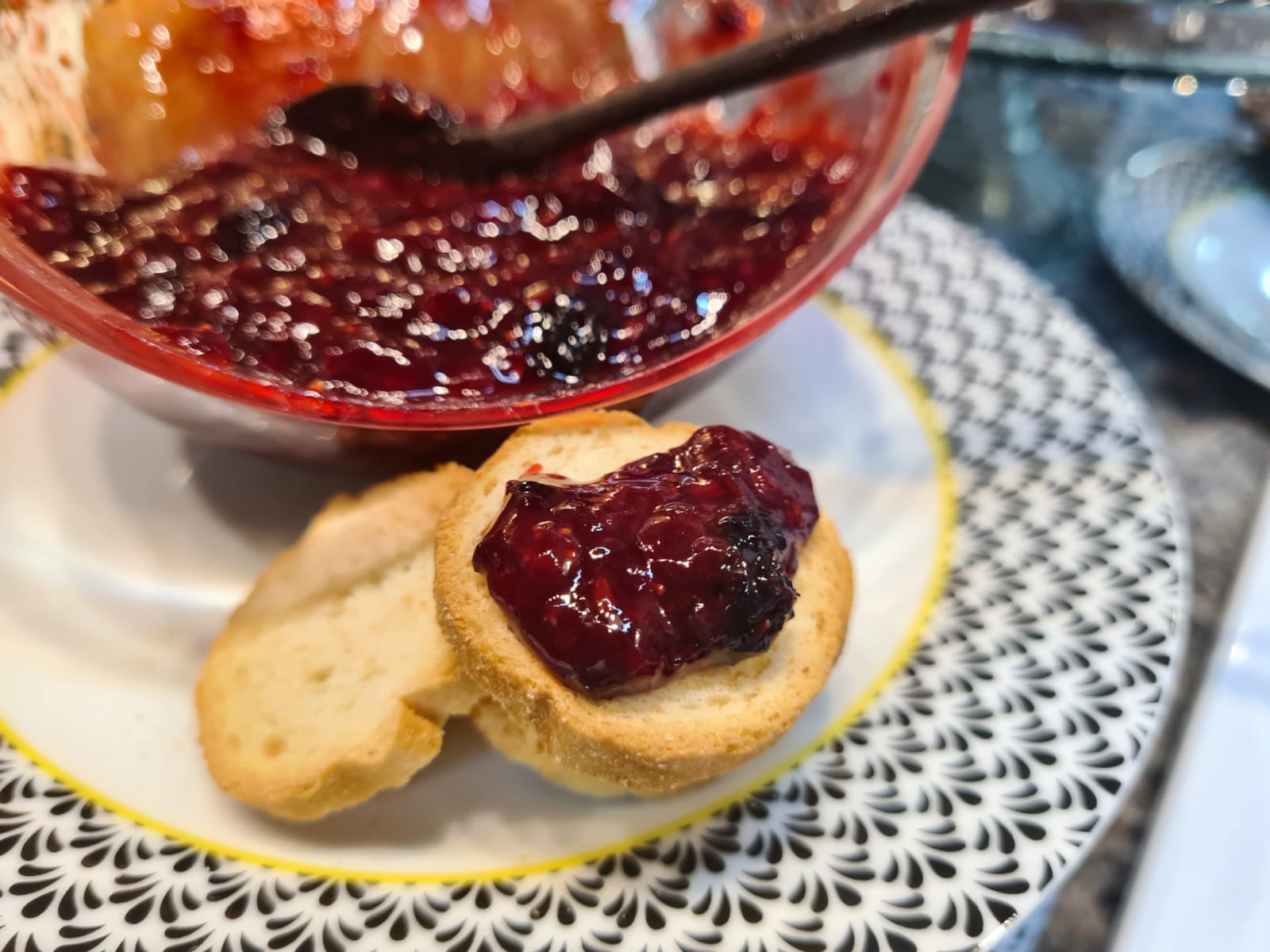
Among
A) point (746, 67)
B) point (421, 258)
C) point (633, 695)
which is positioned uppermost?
point (746, 67)

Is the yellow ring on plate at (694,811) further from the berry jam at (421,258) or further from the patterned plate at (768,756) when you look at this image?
the berry jam at (421,258)

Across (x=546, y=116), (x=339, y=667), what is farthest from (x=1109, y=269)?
(x=339, y=667)

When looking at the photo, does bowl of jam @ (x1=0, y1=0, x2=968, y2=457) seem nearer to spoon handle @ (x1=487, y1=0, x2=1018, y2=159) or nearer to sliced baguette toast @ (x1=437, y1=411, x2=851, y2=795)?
spoon handle @ (x1=487, y1=0, x2=1018, y2=159)

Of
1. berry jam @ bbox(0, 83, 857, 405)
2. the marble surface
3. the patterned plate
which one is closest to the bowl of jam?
berry jam @ bbox(0, 83, 857, 405)

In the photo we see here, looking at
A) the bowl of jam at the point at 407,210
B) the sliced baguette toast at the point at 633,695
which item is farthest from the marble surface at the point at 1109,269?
the bowl of jam at the point at 407,210

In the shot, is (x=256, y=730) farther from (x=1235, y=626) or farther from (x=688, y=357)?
(x=1235, y=626)

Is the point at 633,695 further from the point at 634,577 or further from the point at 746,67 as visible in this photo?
the point at 746,67
